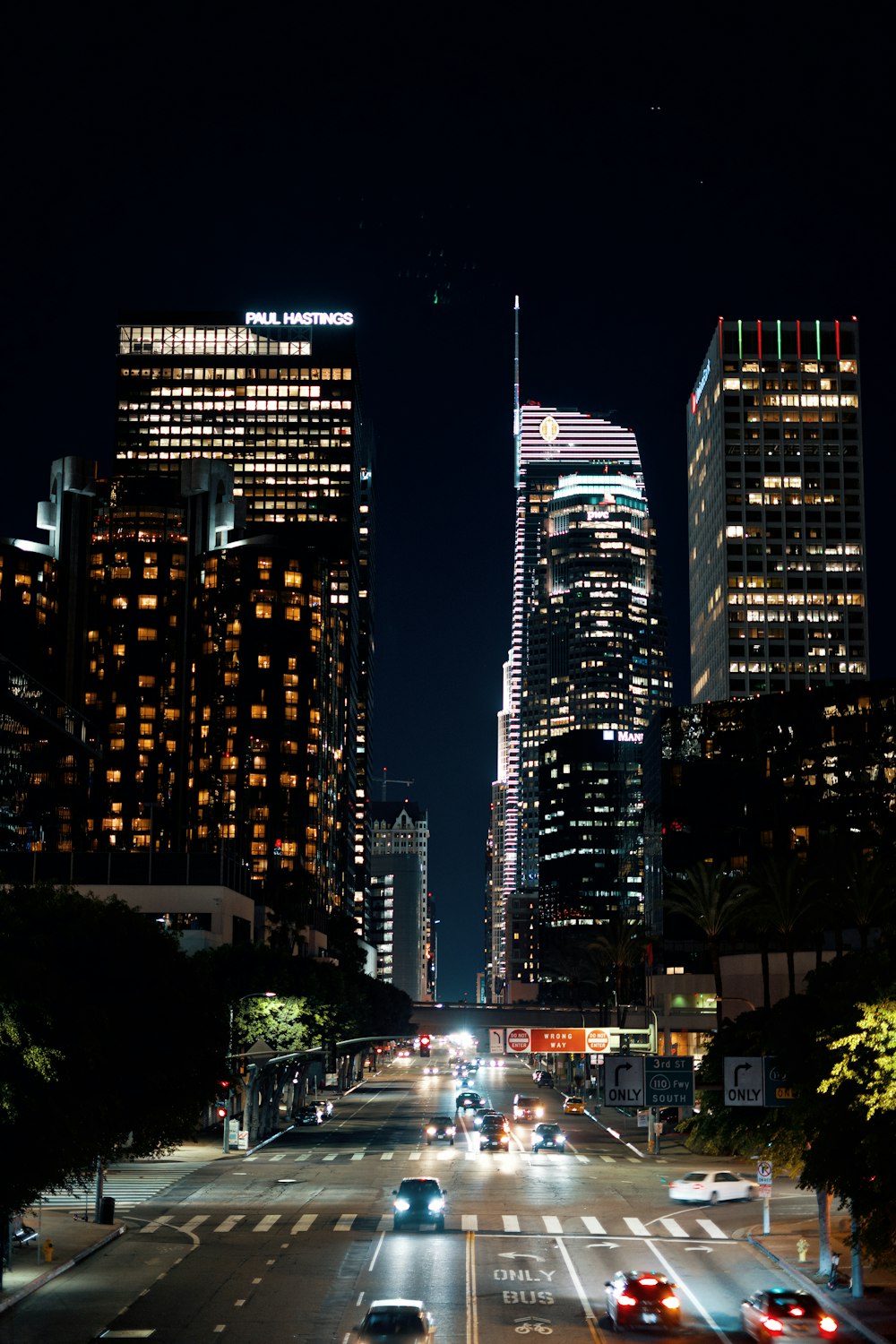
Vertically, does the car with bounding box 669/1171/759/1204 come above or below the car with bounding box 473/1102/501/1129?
above

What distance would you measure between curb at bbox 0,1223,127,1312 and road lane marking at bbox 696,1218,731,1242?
22.6m

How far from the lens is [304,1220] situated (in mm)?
63156

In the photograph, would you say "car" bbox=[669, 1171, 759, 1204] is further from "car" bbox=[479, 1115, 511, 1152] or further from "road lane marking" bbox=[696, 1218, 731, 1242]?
"car" bbox=[479, 1115, 511, 1152]

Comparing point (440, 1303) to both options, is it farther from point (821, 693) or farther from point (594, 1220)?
point (821, 693)

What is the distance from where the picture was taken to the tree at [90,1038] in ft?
135

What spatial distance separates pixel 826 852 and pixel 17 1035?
137m

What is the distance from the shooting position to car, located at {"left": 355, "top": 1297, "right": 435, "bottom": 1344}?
35812 millimetres

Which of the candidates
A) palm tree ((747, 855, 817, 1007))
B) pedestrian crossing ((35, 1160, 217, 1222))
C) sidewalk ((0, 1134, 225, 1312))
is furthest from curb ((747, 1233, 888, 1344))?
palm tree ((747, 855, 817, 1007))

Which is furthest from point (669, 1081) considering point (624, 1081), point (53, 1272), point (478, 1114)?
point (478, 1114)

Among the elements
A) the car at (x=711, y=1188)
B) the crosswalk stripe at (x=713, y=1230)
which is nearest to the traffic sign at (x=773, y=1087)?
the crosswalk stripe at (x=713, y=1230)

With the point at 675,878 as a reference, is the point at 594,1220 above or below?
below

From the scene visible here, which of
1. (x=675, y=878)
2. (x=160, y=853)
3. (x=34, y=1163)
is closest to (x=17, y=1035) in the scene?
(x=34, y=1163)

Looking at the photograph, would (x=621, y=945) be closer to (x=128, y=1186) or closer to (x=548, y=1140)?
(x=548, y=1140)

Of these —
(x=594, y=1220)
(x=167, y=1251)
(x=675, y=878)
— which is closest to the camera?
(x=167, y=1251)
